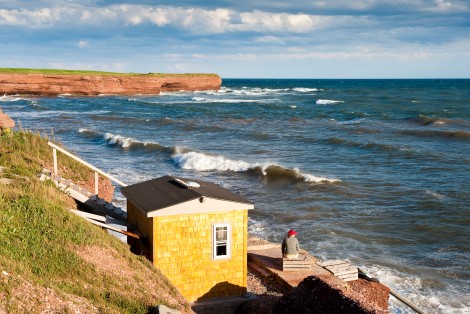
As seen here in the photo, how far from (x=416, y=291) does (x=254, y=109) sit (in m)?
62.6

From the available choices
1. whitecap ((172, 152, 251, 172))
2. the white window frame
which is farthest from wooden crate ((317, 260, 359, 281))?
whitecap ((172, 152, 251, 172))

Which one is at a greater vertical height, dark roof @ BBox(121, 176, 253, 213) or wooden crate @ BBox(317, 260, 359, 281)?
dark roof @ BBox(121, 176, 253, 213)

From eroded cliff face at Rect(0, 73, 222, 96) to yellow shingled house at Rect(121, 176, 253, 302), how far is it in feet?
293

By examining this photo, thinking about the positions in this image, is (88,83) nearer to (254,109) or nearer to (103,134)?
(254,109)

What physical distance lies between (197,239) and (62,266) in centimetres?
381

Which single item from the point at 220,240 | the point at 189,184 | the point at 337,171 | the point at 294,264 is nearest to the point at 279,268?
the point at 294,264

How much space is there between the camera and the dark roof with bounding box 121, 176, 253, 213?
42.5 feet

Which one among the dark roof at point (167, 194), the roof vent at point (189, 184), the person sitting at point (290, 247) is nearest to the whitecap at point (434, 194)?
the person sitting at point (290, 247)

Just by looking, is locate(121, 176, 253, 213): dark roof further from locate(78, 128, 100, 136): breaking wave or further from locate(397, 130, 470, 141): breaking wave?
locate(397, 130, 470, 141): breaking wave

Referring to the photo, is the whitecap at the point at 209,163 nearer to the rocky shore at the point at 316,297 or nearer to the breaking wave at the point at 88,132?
the breaking wave at the point at 88,132

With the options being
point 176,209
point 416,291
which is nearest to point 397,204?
point 416,291

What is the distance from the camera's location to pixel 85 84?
10119 cm

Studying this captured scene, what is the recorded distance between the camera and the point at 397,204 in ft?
82.7

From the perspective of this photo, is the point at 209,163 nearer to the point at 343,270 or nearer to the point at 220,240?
the point at 343,270
